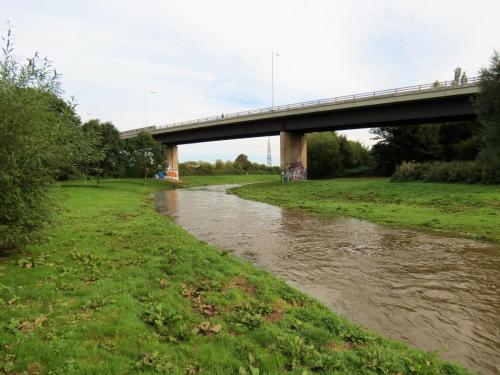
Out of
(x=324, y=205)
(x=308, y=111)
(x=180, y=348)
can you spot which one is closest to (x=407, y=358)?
(x=180, y=348)

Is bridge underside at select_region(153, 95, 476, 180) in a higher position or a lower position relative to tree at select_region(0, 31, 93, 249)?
higher

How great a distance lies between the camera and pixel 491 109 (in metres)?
19.3

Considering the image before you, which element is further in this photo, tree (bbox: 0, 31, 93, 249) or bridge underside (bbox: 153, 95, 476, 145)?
bridge underside (bbox: 153, 95, 476, 145)

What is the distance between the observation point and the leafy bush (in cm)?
2950

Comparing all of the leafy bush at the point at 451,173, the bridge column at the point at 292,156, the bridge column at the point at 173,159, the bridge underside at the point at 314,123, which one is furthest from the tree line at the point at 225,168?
the leafy bush at the point at 451,173

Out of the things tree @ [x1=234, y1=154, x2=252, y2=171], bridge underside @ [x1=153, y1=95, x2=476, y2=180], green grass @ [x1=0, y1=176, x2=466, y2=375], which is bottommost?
green grass @ [x1=0, y1=176, x2=466, y2=375]

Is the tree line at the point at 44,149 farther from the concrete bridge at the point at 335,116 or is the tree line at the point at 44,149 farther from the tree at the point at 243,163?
the tree at the point at 243,163

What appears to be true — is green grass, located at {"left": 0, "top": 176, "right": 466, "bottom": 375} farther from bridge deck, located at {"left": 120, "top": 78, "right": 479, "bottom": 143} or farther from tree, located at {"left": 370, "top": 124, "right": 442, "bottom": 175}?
tree, located at {"left": 370, "top": 124, "right": 442, "bottom": 175}

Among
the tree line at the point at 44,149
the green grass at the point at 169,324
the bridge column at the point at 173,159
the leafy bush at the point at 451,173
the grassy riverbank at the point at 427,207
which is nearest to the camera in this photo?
the green grass at the point at 169,324

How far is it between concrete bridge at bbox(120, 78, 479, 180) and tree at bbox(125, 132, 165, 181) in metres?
11.9

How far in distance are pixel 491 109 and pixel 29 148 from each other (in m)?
21.0

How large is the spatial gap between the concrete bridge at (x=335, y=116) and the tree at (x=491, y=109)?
213 inches

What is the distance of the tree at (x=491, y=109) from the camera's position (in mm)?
18125

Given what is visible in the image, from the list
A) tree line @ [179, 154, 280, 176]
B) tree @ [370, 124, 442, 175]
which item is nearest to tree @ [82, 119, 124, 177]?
tree @ [370, 124, 442, 175]
